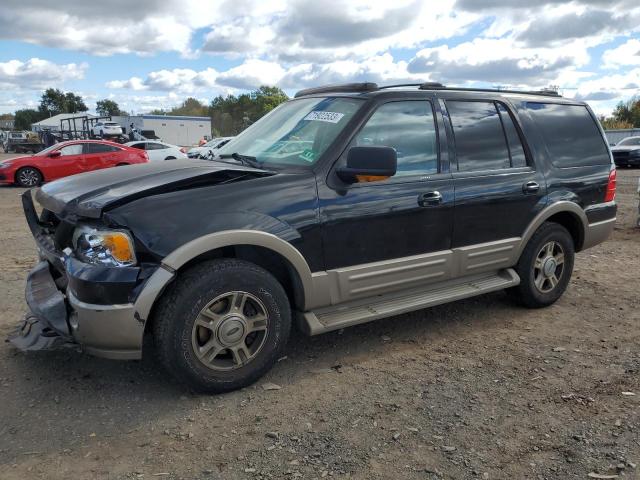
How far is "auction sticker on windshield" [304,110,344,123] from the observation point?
3.82 meters

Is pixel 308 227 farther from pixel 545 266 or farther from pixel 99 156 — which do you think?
pixel 99 156

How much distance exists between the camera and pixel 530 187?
14.8ft

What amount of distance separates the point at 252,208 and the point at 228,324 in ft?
2.29

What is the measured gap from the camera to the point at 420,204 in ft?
12.7

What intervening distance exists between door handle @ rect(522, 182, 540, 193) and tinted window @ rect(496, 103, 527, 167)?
0.17m

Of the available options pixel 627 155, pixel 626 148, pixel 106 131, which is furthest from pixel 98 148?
pixel 106 131

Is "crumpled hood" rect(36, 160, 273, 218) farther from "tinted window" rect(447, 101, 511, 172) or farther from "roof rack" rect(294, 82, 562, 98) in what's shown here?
"tinted window" rect(447, 101, 511, 172)

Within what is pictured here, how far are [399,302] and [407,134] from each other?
48.1 inches

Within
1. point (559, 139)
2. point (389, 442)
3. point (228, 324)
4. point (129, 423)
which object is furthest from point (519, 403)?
point (559, 139)

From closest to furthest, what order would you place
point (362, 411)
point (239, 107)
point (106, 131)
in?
point (362, 411), point (106, 131), point (239, 107)

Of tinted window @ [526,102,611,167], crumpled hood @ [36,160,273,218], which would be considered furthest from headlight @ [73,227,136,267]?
tinted window @ [526,102,611,167]

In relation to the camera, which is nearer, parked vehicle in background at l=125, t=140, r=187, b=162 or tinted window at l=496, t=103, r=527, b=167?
tinted window at l=496, t=103, r=527, b=167

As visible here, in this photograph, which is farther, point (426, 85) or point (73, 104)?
point (73, 104)

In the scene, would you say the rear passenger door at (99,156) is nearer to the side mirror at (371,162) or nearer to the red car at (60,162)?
the red car at (60,162)
